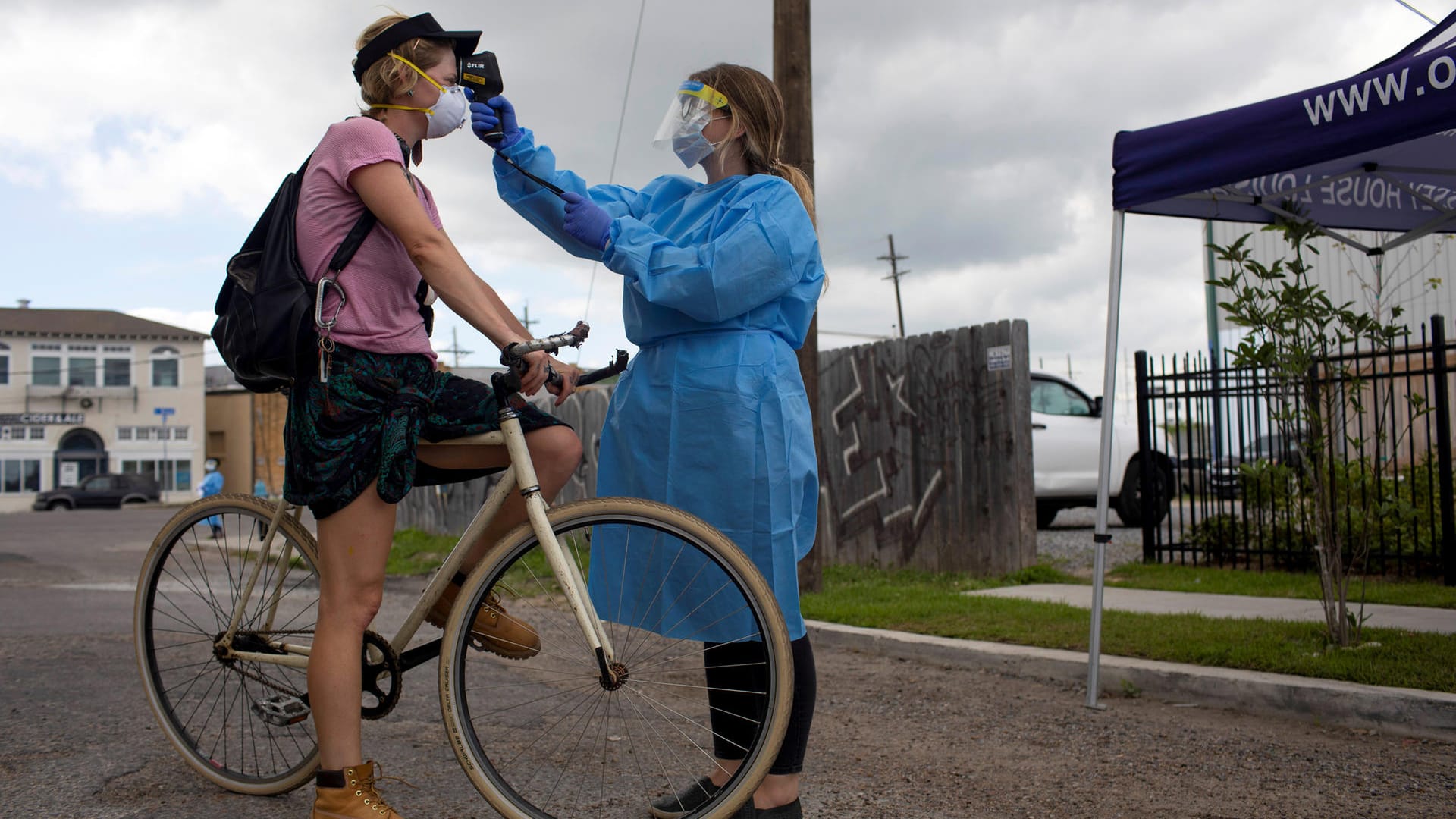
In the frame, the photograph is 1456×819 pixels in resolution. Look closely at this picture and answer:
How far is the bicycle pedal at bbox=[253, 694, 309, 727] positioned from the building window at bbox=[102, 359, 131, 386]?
56711mm

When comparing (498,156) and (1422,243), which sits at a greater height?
(1422,243)

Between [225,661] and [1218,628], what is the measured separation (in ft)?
14.6

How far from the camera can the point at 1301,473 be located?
5.74 meters

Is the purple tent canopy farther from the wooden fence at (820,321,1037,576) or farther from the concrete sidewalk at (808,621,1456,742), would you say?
the wooden fence at (820,321,1037,576)

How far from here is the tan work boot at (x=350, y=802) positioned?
7.73ft


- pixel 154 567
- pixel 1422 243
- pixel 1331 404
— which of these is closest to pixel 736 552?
pixel 154 567

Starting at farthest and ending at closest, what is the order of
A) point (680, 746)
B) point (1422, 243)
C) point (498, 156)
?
point (1422, 243) → point (680, 746) → point (498, 156)

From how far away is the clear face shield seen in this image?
9.13 ft

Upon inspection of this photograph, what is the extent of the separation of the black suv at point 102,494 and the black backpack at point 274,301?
154 feet

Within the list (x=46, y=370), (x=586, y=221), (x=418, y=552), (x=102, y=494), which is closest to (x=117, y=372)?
(x=46, y=370)

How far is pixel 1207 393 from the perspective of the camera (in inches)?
341

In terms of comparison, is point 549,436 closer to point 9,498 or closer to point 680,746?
point 680,746

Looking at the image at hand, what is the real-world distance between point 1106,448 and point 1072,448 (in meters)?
7.21

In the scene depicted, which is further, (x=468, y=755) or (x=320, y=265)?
(x=320, y=265)
